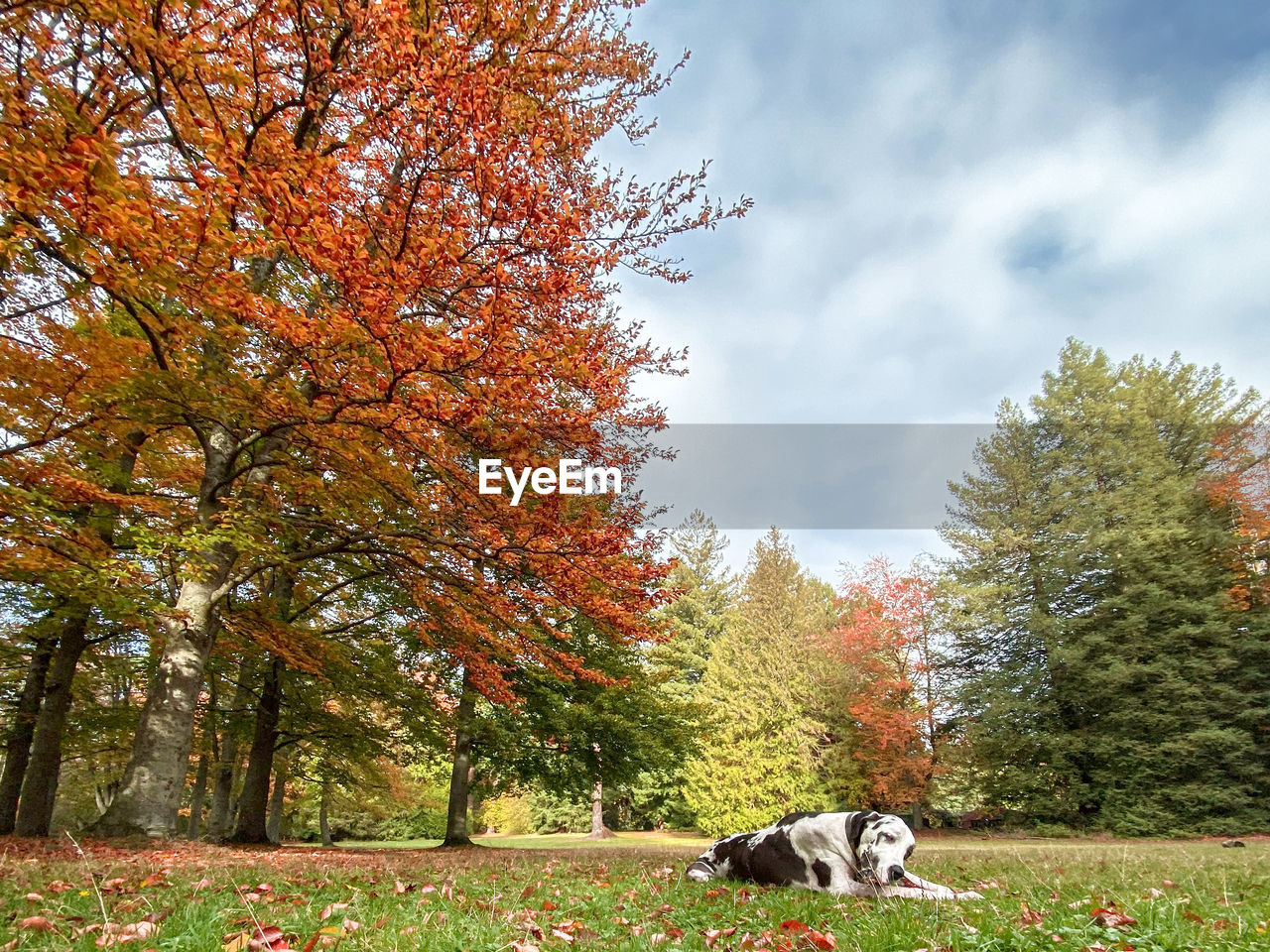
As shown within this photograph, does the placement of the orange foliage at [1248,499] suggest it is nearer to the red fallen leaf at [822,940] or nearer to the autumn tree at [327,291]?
the autumn tree at [327,291]

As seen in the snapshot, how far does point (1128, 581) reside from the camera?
22.3 meters

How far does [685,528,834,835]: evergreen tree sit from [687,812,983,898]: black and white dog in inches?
798

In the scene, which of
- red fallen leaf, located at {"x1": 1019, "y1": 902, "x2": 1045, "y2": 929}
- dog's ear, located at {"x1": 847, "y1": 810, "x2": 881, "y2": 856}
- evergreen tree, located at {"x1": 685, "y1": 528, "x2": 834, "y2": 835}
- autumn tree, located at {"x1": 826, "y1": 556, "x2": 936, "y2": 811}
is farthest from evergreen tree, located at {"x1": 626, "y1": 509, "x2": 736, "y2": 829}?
red fallen leaf, located at {"x1": 1019, "y1": 902, "x2": 1045, "y2": 929}

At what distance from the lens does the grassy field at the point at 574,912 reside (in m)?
2.58

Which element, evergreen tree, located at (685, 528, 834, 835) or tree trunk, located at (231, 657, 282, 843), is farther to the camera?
evergreen tree, located at (685, 528, 834, 835)

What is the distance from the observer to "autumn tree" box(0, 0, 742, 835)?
226 inches

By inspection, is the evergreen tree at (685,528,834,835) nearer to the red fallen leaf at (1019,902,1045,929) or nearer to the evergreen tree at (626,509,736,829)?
the evergreen tree at (626,509,736,829)

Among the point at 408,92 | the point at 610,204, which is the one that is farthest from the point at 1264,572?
the point at 408,92

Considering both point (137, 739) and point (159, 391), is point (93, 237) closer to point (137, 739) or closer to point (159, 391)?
point (159, 391)

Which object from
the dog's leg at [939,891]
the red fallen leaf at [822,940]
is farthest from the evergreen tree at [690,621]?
the red fallen leaf at [822,940]

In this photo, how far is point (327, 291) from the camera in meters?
9.26

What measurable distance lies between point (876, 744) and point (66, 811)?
108ft

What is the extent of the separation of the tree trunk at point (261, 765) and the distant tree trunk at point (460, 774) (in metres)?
3.79

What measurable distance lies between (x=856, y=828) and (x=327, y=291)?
30.5ft
